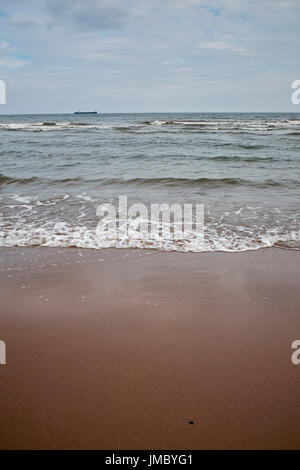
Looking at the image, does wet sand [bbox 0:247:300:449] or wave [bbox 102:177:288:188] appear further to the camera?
wave [bbox 102:177:288:188]

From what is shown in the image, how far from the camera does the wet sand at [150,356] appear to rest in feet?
6.06

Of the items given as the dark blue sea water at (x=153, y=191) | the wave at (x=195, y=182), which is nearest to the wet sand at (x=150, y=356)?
the dark blue sea water at (x=153, y=191)

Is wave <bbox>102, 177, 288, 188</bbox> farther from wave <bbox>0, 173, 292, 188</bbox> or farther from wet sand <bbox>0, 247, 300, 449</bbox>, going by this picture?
wet sand <bbox>0, 247, 300, 449</bbox>

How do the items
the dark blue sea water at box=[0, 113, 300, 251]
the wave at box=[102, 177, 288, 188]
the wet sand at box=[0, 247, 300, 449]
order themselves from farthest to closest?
the wave at box=[102, 177, 288, 188] → the dark blue sea water at box=[0, 113, 300, 251] → the wet sand at box=[0, 247, 300, 449]

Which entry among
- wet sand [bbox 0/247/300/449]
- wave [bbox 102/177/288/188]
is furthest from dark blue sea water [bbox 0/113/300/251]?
wet sand [bbox 0/247/300/449]

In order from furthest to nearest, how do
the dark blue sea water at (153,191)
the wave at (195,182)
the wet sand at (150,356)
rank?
the wave at (195,182) → the dark blue sea water at (153,191) → the wet sand at (150,356)

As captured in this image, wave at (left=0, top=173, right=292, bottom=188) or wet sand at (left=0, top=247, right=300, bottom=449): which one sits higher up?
wave at (left=0, top=173, right=292, bottom=188)

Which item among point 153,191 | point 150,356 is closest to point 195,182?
point 153,191

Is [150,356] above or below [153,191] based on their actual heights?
below

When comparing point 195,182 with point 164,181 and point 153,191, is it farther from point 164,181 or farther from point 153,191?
point 153,191

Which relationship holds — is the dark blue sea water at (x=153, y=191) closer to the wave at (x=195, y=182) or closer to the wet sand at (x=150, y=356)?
the wave at (x=195, y=182)

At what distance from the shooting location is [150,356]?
2.43 metres

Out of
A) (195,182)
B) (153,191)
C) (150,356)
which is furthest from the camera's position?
(195,182)

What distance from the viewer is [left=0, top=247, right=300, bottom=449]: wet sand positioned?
185 cm
